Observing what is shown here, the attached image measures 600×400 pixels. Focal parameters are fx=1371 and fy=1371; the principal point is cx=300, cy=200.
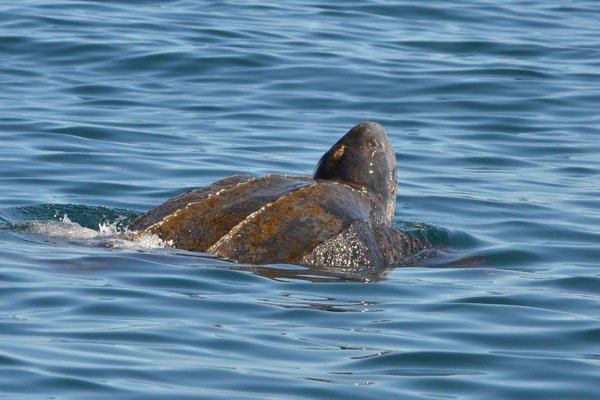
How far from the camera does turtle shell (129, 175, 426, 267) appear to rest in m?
7.93

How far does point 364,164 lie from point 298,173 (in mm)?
2431

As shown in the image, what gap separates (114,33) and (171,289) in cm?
1011

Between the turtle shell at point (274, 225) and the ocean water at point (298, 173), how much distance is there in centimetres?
15

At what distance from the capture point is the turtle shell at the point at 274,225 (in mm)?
7934

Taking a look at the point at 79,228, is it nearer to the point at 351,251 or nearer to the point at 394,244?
the point at 351,251

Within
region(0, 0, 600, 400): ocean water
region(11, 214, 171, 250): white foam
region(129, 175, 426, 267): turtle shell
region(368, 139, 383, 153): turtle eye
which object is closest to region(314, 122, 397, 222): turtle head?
region(368, 139, 383, 153): turtle eye

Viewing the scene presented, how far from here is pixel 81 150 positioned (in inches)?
482

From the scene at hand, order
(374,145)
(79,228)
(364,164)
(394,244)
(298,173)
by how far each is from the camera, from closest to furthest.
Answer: (394,244), (79,228), (364,164), (374,145), (298,173)

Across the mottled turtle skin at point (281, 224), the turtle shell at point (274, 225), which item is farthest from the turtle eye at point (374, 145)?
the turtle shell at point (274, 225)

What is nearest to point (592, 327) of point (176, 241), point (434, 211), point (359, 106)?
point (176, 241)

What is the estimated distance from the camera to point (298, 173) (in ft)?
37.7

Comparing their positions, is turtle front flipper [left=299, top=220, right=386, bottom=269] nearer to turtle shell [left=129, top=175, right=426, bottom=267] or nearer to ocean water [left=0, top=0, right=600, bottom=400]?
turtle shell [left=129, top=175, right=426, bottom=267]

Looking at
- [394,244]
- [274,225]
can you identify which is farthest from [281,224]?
[394,244]

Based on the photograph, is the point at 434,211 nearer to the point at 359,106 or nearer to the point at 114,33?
the point at 359,106
